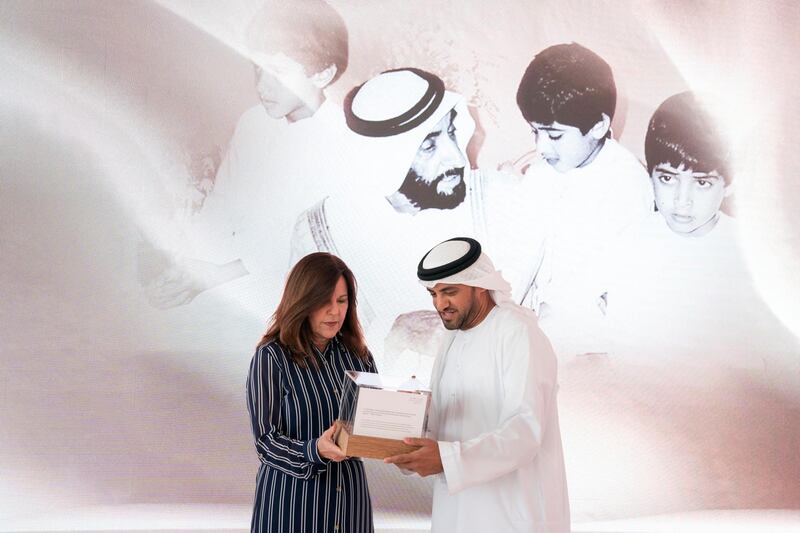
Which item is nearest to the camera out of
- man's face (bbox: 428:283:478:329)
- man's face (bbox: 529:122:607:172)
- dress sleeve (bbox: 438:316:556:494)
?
dress sleeve (bbox: 438:316:556:494)

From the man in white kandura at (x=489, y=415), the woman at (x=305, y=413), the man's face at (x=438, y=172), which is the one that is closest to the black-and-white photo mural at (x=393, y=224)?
the man's face at (x=438, y=172)

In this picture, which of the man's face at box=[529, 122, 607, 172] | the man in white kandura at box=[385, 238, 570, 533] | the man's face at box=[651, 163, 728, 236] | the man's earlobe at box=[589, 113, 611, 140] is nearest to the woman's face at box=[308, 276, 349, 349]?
the man in white kandura at box=[385, 238, 570, 533]

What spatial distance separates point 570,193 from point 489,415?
206cm

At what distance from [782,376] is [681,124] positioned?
147 centimetres

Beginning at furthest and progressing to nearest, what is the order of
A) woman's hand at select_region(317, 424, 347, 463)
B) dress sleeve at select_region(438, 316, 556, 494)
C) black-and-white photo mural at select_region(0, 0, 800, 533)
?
black-and-white photo mural at select_region(0, 0, 800, 533)
dress sleeve at select_region(438, 316, 556, 494)
woman's hand at select_region(317, 424, 347, 463)

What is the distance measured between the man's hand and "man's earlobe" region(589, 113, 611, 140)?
252cm

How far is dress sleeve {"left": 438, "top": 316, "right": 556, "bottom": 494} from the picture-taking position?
2.48 metres

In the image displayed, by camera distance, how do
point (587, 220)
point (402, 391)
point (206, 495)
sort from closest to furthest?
point (402, 391), point (206, 495), point (587, 220)

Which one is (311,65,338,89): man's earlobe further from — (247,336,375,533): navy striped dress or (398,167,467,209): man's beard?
(247,336,375,533): navy striped dress

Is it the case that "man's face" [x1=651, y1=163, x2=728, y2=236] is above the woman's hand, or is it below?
above

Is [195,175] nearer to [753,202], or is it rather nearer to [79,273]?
[79,273]

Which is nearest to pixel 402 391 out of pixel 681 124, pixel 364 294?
pixel 364 294

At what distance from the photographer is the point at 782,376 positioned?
4551mm

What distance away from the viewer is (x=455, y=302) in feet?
8.91
